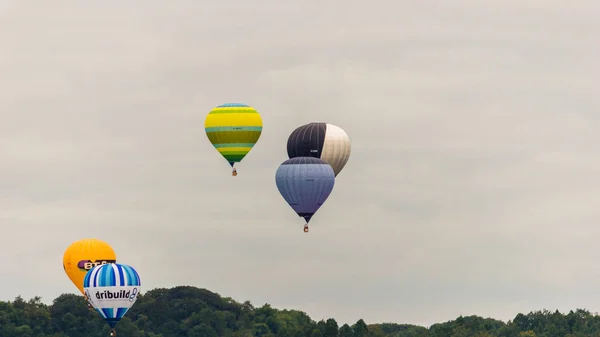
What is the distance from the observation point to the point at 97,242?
→ 14225 centimetres

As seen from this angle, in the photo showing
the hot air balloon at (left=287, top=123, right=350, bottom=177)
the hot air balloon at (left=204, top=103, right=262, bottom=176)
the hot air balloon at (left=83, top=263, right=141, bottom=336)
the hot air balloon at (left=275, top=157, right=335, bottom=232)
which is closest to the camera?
the hot air balloon at (left=275, top=157, right=335, bottom=232)

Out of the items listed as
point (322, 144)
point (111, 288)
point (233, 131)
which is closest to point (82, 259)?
point (111, 288)

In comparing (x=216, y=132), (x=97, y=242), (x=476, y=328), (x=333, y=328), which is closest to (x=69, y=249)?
(x=97, y=242)

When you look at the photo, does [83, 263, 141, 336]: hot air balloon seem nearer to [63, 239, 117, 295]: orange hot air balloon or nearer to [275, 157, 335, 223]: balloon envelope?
[63, 239, 117, 295]: orange hot air balloon

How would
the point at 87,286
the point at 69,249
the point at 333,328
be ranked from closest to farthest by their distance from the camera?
the point at 87,286 → the point at 69,249 → the point at 333,328

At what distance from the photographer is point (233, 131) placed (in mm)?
122125

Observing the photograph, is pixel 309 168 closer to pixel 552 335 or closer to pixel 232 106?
pixel 232 106

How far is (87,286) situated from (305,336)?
196 ft

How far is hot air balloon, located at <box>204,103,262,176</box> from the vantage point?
122250 mm

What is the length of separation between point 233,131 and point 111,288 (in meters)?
18.8

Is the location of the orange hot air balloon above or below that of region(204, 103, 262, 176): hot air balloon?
below

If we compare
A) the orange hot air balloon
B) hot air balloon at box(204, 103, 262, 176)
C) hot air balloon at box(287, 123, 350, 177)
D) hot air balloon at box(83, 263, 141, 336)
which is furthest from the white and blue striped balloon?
hot air balloon at box(287, 123, 350, 177)

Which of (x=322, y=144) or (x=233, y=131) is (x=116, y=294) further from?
(x=322, y=144)

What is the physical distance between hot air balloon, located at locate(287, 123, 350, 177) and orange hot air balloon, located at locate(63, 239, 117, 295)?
24286 mm
